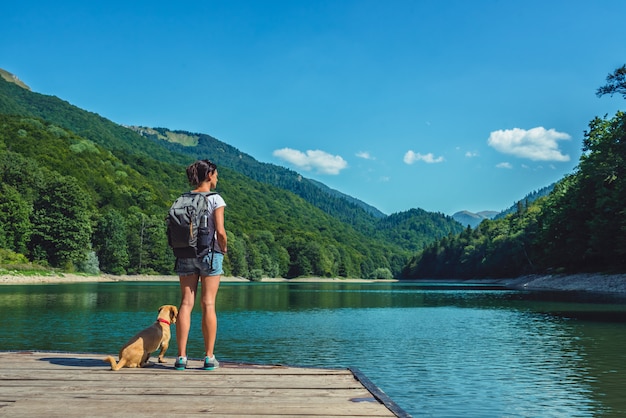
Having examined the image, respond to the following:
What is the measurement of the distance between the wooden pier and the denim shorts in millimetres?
1380

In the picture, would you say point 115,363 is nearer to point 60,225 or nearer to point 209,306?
point 209,306

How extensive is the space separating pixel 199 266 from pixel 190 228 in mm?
565

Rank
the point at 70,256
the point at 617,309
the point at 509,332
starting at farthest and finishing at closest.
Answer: the point at 70,256 < the point at 617,309 < the point at 509,332

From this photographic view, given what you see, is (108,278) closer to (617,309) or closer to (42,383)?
(617,309)

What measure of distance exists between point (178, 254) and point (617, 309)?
1502 inches

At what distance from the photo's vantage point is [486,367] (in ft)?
56.6

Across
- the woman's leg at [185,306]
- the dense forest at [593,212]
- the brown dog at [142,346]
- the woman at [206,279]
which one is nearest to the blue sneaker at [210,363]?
the woman at [206,279]

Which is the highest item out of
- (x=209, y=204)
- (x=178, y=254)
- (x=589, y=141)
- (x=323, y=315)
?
(x=589, y=141)

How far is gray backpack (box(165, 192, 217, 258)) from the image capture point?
791cm

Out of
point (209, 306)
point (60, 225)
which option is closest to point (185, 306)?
point (209, 306)

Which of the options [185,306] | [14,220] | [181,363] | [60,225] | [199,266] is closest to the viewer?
[181,363]

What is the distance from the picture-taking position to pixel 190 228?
7.90m

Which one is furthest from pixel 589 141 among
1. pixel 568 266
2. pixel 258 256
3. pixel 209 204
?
pixel 258 256

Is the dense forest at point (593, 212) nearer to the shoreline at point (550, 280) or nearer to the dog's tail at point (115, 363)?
the shoreline at point (550, 280)
